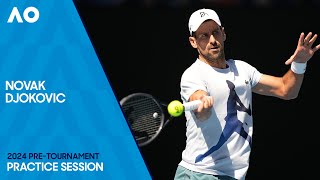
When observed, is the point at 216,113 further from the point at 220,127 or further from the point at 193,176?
the point at 193,176

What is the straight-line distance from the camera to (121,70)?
23.8ft

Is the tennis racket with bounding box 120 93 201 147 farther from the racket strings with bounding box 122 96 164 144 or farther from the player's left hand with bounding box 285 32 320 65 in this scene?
the player's left hand with bounding box 285 32 320 65

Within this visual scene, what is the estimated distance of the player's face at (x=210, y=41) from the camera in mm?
5371

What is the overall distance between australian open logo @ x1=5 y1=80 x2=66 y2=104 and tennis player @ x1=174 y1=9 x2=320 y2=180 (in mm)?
1815

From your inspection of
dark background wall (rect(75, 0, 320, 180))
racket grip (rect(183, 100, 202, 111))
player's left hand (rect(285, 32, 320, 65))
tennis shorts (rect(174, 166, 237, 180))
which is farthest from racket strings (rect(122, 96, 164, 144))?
racket grip (rect(183, 100, 202, 111))

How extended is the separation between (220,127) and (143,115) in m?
1.83

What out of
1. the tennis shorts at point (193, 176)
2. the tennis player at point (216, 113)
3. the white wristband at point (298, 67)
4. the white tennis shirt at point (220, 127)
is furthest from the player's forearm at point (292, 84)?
the tennis shorts at point (193, 176)

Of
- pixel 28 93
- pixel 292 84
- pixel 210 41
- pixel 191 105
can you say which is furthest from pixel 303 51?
pixel 28 93

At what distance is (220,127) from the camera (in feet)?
17.4

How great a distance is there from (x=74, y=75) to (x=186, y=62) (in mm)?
835

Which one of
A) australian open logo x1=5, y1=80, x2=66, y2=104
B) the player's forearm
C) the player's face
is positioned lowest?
the player's forearm

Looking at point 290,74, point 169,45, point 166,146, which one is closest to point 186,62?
point 169,45

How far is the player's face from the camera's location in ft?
17.6

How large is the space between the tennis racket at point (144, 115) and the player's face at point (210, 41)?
1.62 m
